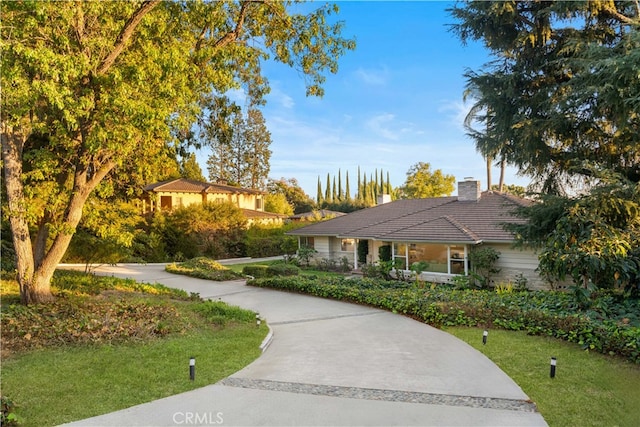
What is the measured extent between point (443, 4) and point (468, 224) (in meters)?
9.97

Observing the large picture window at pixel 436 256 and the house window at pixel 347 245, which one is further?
the house window at pixel 347 245

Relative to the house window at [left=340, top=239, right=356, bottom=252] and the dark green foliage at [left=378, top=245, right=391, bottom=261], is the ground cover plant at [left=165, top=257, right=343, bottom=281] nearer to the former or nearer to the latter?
the dark green foliage at [left=378, top=245, right=391, bottom=261]

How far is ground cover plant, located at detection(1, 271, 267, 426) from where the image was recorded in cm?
525

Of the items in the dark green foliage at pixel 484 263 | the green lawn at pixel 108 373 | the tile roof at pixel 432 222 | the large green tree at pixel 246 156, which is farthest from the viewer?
the large green tree at pixel 246 156

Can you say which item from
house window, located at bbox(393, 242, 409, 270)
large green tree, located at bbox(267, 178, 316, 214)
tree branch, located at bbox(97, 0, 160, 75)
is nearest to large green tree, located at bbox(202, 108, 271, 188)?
large green tree, located at bbox(267, 178, 316, 214)

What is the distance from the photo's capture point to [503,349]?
24.9 ft

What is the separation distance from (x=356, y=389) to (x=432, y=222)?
15122 millimetres

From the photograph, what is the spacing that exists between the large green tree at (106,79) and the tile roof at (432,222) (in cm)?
1009

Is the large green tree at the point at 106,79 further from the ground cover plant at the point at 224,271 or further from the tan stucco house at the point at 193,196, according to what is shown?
the tan stucco house at the point at 193,196

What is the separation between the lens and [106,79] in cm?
749

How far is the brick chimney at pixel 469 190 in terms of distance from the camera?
22.1m

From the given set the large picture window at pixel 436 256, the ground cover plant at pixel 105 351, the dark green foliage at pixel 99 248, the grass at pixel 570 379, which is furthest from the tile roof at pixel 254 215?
the grass at pixel 570 379

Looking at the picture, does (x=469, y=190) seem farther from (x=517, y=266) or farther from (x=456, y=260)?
(x=517, y=266)

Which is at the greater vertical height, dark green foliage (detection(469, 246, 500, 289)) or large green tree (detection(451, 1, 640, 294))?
large green tree (detection(451, 1, 640, 294))
